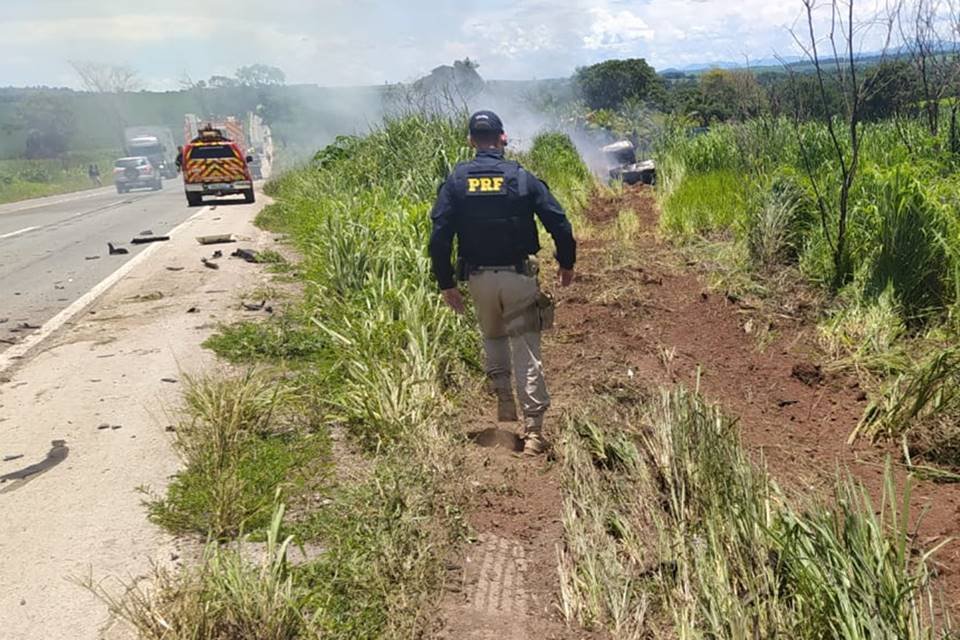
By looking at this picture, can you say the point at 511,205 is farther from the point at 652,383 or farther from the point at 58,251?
the point at 58,251

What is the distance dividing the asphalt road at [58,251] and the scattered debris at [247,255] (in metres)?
1.65

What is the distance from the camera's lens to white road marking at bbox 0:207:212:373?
23.3ft

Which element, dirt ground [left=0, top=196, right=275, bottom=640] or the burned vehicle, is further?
the burned vehicle

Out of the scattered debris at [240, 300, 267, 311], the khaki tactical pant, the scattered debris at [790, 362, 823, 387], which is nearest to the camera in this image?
the khaki tactical pant

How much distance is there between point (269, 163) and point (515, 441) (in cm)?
4085

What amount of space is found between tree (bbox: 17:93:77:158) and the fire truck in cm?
5389

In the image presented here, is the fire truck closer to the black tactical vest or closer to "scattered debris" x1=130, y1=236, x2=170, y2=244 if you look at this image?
"scattered debris" x1=130, y1=236, x2=170, y2=244

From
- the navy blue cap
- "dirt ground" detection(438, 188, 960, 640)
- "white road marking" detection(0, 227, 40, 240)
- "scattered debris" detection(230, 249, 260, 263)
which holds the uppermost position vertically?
the navy blue cap

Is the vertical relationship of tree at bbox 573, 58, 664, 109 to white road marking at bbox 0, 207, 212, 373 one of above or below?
above

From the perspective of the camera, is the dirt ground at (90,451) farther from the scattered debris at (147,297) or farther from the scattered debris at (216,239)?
the scattered debris at (216,239)

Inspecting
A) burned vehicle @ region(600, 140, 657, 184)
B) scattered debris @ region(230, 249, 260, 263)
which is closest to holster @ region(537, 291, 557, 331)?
scattered debris @ region(230, 249, 260, 263)

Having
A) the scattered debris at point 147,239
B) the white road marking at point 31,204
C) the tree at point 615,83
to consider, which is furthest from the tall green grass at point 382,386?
the tree at point 615,83

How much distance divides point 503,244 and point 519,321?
0.47 meters

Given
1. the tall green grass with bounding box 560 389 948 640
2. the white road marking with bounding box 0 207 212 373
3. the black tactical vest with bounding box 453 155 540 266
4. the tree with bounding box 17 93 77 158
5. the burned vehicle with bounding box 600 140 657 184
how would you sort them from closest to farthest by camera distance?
the tall green grass with bounding box 560 389 948 640 → the black tactical vest with bounding box 453 155 540 266 → the white road marking with bounding box 0 207 212 373 → the burned vehicle with bounding box 600 140 657 184 → the tree with bounding box 17 93 77 158
